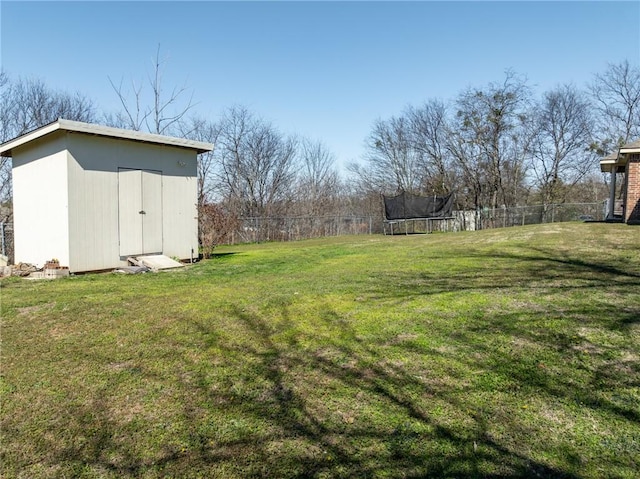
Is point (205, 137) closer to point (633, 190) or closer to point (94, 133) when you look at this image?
point (94, 133)

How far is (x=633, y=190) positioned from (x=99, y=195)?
1436 cm

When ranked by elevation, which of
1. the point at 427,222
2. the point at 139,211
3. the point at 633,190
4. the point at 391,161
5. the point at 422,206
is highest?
the point at 391,161

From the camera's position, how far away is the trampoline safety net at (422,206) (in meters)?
18.6

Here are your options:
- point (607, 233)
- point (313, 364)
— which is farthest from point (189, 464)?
point (607, 233)

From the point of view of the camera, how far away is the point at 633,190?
11.8 metres

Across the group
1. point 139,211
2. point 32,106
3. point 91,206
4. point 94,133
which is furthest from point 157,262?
point 32,106

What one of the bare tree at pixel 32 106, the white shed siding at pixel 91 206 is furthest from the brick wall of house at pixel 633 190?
the bare tree at pixel 32 106

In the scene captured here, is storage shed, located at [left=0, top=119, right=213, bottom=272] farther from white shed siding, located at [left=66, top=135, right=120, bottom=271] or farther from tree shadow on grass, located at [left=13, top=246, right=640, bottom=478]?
tree shadow on grass, located at [left=13, top=246, right=640, bottom=478]

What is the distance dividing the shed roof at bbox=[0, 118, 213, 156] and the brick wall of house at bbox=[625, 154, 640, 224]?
481 inches

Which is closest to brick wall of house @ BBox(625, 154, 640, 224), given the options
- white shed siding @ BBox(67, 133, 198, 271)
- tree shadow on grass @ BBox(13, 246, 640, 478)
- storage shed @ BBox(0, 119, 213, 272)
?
tree shadow on grass @ BBox(13, 246, 640, 478)

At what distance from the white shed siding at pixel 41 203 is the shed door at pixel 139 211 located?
98 cm

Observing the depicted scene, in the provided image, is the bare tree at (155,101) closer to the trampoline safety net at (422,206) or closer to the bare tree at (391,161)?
the trampoline safety net at (422,206)

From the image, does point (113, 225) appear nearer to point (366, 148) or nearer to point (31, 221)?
point (31, 221)

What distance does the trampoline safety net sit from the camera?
18.6 m
